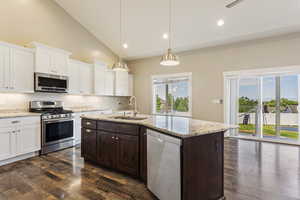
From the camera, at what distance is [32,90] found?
385 centimetres

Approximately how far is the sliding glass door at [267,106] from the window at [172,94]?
4.55 feet

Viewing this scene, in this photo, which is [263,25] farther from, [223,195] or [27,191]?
[27,191]

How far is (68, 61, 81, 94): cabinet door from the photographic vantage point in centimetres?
478

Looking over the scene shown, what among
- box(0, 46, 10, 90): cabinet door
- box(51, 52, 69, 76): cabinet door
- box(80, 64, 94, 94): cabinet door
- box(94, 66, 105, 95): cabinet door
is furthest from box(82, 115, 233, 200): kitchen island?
box(94, 66, 105, 95): cabinet door

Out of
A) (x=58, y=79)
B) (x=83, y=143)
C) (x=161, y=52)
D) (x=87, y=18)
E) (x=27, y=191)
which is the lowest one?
(x=27, y=191)

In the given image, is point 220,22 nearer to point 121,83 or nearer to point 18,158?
point 121,83

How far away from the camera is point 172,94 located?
646cm

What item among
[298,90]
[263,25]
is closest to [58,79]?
[263,25]

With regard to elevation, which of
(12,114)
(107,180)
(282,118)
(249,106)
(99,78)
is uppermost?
(99,78)

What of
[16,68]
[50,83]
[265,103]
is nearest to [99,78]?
[50,83]

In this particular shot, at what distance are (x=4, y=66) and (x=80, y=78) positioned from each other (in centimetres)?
190

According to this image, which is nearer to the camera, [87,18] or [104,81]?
[87,18]

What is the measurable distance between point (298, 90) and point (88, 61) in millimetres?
6420

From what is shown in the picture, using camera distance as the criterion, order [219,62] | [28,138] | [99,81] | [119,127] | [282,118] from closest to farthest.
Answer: [119,127] → [28,138] → [282,118] → [219,62] → [99,81]
